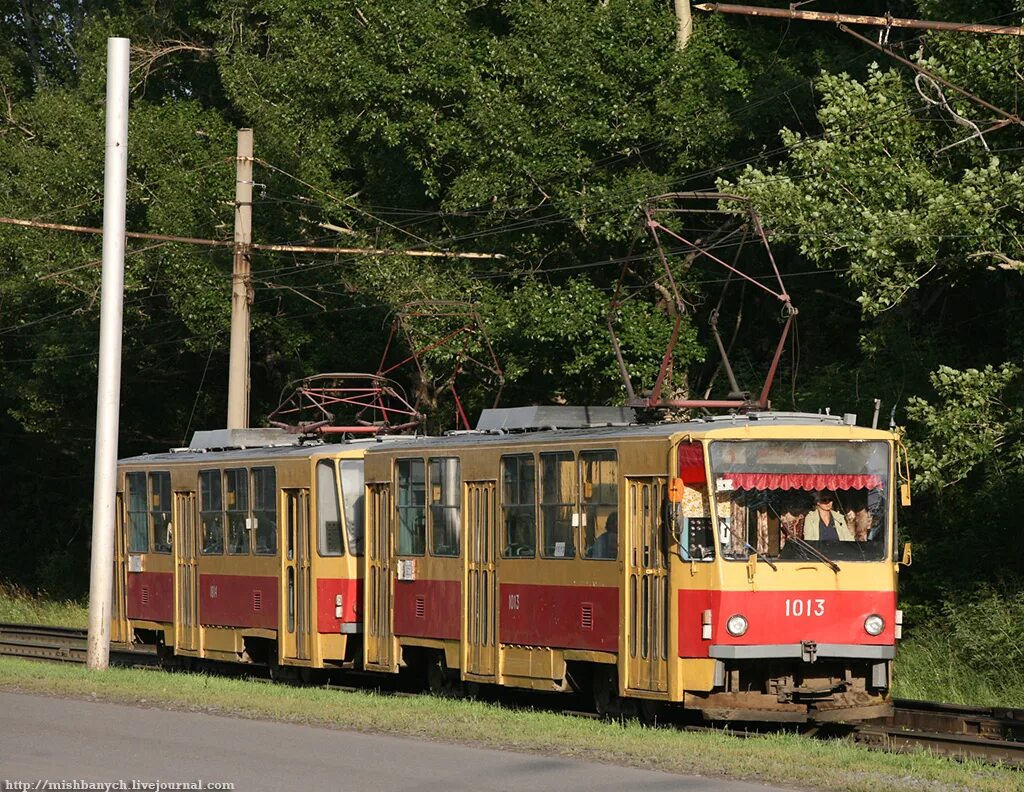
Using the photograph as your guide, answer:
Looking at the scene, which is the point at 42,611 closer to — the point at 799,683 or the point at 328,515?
the point at 328,515

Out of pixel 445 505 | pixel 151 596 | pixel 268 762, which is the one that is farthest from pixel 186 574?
pixel 268 762

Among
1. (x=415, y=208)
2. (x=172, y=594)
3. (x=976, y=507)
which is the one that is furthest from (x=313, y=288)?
(x=976, y=507)

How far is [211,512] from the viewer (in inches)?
952

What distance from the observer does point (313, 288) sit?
1393 inches

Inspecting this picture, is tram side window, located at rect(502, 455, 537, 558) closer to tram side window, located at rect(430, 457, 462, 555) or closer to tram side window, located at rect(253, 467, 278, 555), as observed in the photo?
tram side window, located at rect(430, 457, 462, 555)

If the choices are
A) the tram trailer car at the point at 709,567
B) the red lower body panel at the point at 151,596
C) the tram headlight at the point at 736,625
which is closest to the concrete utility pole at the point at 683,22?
the red lower body panel at the point at 151,596

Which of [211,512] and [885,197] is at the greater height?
[885,197]

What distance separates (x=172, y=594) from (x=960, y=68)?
1235 cm

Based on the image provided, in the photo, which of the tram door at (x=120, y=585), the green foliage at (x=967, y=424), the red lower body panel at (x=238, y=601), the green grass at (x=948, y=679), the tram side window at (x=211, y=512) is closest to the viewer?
the green foliage at (x=967, y=424)

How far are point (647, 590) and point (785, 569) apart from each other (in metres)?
1.22

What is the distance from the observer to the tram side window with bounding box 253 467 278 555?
2264 cm

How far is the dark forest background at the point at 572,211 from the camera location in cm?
2094

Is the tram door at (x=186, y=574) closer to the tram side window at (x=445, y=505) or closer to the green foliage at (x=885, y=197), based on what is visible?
the tram side window at (x=445, y=505)

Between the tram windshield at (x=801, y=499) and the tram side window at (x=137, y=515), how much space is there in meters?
12.2
